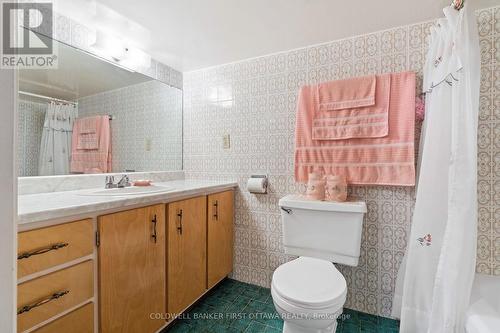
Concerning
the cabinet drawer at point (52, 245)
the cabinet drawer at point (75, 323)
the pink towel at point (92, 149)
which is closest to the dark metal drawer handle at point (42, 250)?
the cabinet drawer at point (52, 245)

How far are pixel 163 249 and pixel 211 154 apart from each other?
1.00 metres

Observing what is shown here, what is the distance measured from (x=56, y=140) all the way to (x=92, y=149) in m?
0.22

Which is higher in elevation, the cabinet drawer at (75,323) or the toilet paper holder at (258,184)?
the toilet paper holder at (258,184)

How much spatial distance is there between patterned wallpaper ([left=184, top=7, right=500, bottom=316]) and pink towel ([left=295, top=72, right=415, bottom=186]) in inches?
4.1

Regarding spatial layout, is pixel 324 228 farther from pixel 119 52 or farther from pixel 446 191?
pixel 119 52

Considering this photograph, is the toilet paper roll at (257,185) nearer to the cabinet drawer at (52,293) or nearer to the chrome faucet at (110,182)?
the chrome faucet at (110,182)

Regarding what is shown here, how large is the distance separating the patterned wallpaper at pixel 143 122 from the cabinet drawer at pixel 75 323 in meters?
1.01

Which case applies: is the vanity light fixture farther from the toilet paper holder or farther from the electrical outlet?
the toilet paper holder

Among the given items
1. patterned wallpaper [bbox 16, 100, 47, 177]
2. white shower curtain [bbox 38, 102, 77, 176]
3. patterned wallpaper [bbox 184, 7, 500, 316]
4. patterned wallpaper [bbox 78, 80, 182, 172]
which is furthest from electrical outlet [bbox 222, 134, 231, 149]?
patterned wallpaper [bbox 16, 100, 47, 177]

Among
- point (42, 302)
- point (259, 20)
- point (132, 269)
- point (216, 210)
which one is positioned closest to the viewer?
point (42, 302)

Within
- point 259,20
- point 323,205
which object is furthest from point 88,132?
point 323,205

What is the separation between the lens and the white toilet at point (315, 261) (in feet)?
3.47

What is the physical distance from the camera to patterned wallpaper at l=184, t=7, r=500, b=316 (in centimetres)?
138

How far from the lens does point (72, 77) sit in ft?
4.87
